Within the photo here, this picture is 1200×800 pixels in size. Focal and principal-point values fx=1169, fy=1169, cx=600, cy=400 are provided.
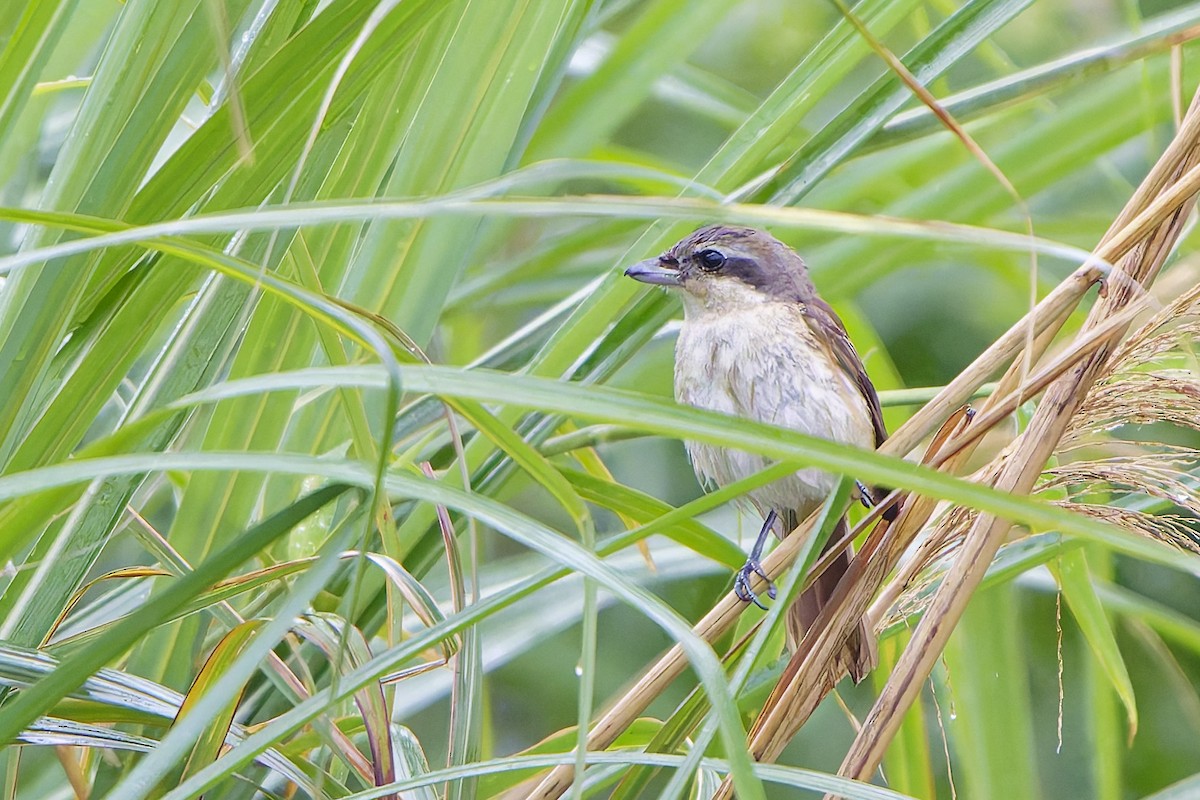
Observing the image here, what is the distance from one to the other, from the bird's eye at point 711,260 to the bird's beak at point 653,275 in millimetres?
166

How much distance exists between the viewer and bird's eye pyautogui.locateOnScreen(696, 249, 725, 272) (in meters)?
2.05

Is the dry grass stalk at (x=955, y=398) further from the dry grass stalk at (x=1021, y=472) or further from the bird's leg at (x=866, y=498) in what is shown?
the bird's leg at (x=866, y=498)

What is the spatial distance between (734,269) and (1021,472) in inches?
41.8

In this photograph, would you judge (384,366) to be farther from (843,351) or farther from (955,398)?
(843,351)

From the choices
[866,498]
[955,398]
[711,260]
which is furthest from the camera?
[711,260]

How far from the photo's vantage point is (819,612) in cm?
173

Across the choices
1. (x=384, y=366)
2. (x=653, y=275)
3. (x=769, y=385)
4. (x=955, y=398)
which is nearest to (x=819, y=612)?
(x=769, y=385)

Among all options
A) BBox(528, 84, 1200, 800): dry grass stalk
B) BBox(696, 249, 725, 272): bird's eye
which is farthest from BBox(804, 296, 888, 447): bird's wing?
BBox(528, 84, 1200, 800): dry grass stalk

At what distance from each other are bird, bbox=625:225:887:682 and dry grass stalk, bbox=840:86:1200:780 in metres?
0.69

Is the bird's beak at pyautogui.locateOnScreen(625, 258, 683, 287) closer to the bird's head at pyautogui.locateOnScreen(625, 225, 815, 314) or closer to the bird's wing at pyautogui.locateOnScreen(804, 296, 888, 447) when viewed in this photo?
the bird's head at pyautogui.locateOnScreen(625, 225, 815, 314)

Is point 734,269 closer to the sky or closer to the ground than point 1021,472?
closer to the sky

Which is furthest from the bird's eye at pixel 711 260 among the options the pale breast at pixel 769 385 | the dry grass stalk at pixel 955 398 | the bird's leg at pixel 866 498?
the dry grass stalk at pixel 955 398

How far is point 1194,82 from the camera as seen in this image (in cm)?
172

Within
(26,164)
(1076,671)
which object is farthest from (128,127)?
(1076,671)
